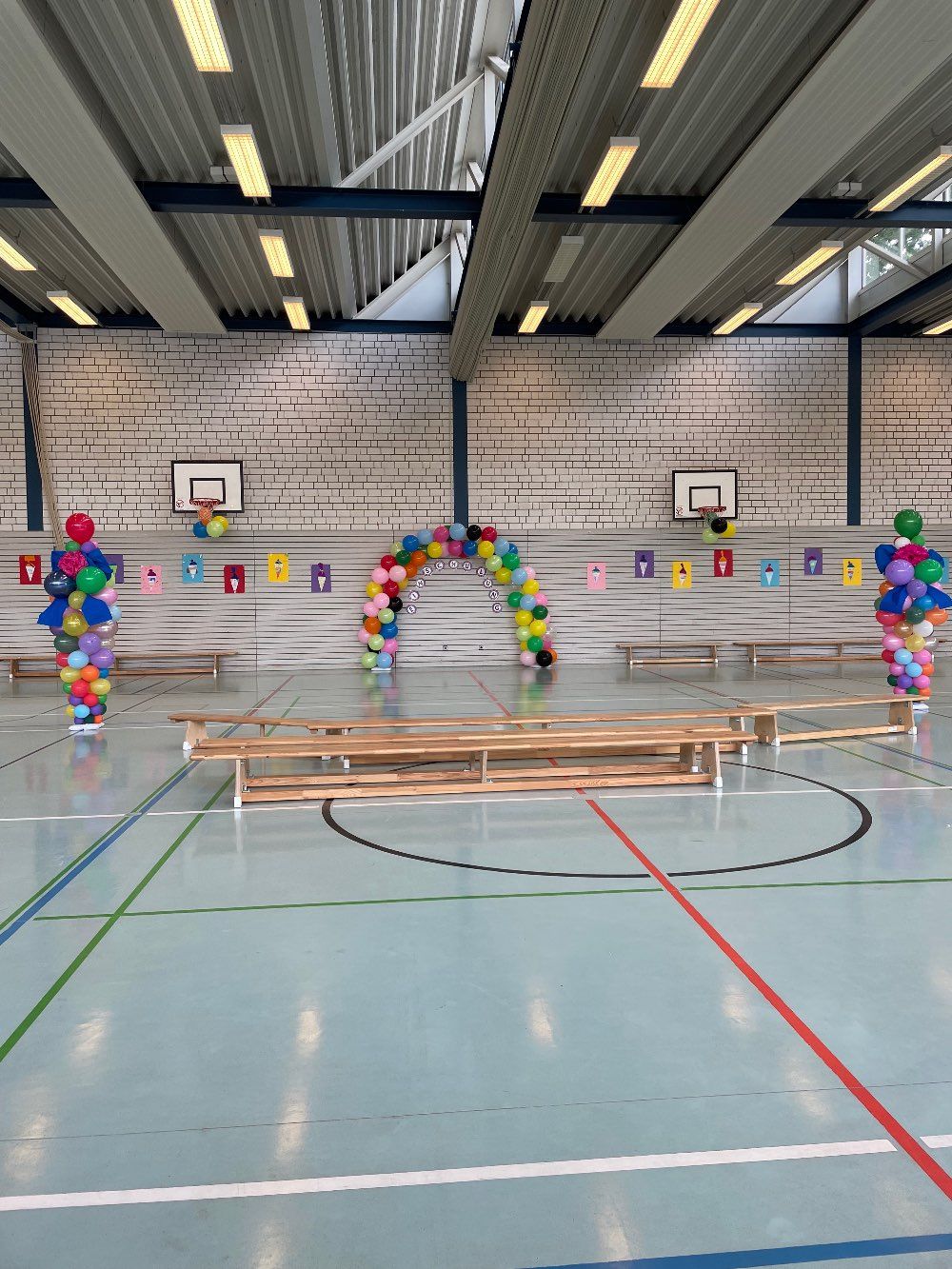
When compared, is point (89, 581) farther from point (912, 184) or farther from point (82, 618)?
point (912, 184)

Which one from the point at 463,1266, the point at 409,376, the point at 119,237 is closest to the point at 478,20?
the point at 119,237

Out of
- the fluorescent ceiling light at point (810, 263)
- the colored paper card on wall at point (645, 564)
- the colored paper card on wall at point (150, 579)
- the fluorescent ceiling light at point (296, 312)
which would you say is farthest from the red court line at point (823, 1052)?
the colored paper card on wall at point (150, 579)

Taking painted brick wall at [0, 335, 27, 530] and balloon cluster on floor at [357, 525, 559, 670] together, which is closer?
painted brick wall at [0, 335, 27, 530]

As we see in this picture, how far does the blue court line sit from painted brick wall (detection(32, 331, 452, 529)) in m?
15.3

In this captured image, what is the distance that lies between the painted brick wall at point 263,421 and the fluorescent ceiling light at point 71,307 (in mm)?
1128

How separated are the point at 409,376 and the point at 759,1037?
1528cm

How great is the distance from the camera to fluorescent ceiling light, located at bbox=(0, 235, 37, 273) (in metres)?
12.1

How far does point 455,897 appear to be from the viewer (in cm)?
426

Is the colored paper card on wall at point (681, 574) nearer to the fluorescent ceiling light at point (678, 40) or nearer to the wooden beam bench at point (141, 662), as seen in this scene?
the wooden beam bench at point (141, 662)

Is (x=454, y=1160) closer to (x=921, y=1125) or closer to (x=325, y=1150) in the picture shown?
(x=325, y=1150)

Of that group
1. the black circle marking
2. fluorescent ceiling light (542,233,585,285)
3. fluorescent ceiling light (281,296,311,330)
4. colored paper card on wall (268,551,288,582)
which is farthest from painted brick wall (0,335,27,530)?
the black circle marking

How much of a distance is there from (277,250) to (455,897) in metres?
10.6

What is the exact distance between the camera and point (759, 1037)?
2.87 meters

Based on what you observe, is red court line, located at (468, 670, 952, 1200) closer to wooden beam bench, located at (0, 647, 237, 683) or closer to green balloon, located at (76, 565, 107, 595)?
green balloon, located at (76, 565, 107, 595)
